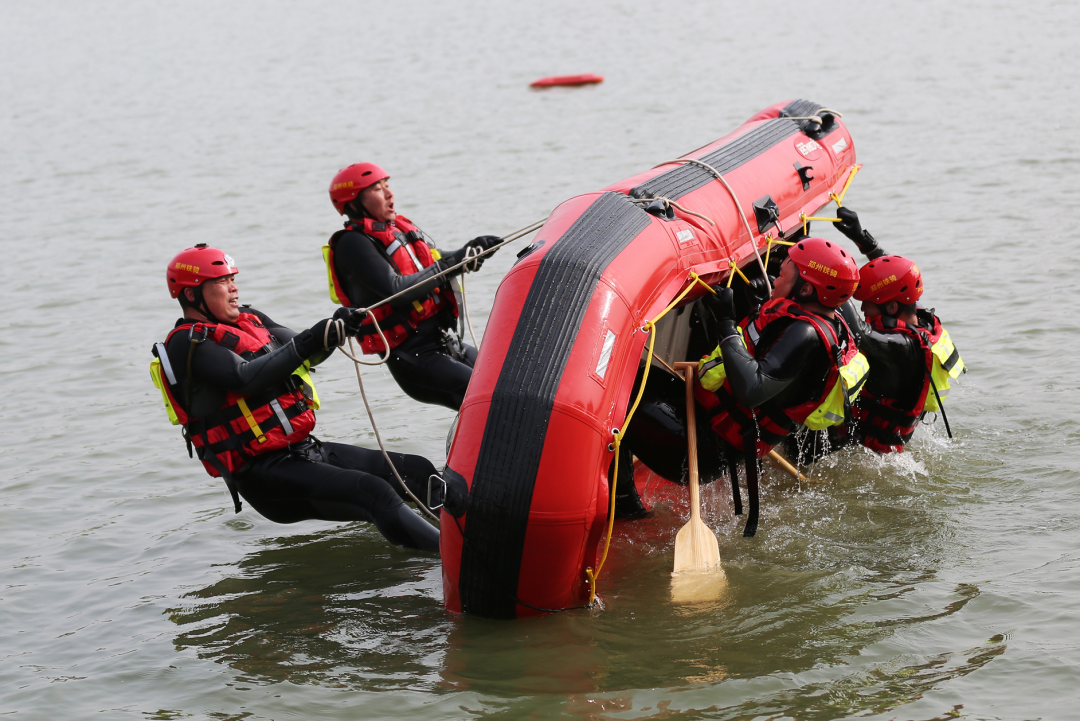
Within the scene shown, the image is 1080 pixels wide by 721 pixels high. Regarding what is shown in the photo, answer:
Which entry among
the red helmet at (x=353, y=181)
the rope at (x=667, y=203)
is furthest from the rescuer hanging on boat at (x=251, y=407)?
the rope at (x=667, y=203)

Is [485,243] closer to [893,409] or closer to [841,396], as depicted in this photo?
[841,396]

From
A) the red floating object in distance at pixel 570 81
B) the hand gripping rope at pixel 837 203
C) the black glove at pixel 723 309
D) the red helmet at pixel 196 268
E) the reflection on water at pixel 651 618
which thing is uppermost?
the red floating object in distance at pixel 570 81

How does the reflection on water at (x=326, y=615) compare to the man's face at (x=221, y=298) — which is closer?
the reflection on water at (x=326, y=615)

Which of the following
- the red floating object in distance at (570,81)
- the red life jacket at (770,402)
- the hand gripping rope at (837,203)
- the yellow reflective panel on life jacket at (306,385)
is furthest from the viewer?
Result: the red floating object in distance at (570,81)

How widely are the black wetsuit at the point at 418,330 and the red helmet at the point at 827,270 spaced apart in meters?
1.71

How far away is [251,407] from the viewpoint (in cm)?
437

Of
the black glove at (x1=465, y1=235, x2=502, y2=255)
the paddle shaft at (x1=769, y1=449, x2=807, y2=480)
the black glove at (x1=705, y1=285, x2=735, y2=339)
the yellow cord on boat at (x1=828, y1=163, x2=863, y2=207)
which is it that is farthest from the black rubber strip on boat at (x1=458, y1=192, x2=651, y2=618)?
the yellow cord on boat at (x1=828, y1=163, x2=863, y2=207)

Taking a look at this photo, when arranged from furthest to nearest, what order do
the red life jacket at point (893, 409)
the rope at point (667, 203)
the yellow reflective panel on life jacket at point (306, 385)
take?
1. the red life jacket at point (893, 409)
2. the rope at point (667, 203)
3. the yellow reflective panel on life jacket at point (306, 385)

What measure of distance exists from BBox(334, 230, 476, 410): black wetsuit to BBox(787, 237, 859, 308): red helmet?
67.4 inches

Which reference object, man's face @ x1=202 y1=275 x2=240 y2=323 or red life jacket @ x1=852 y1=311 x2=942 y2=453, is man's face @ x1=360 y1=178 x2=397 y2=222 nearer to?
man's face @ x1=202 y1=275 x2=240 y2=323

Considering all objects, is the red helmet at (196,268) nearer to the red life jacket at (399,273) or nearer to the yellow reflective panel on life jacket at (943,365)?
the red life jacket at (399,273)

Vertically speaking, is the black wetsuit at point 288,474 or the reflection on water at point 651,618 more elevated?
the black wetsuit at point 288,474

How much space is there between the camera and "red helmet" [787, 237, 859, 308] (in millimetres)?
4215

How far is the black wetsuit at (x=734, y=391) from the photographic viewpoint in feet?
13.6
